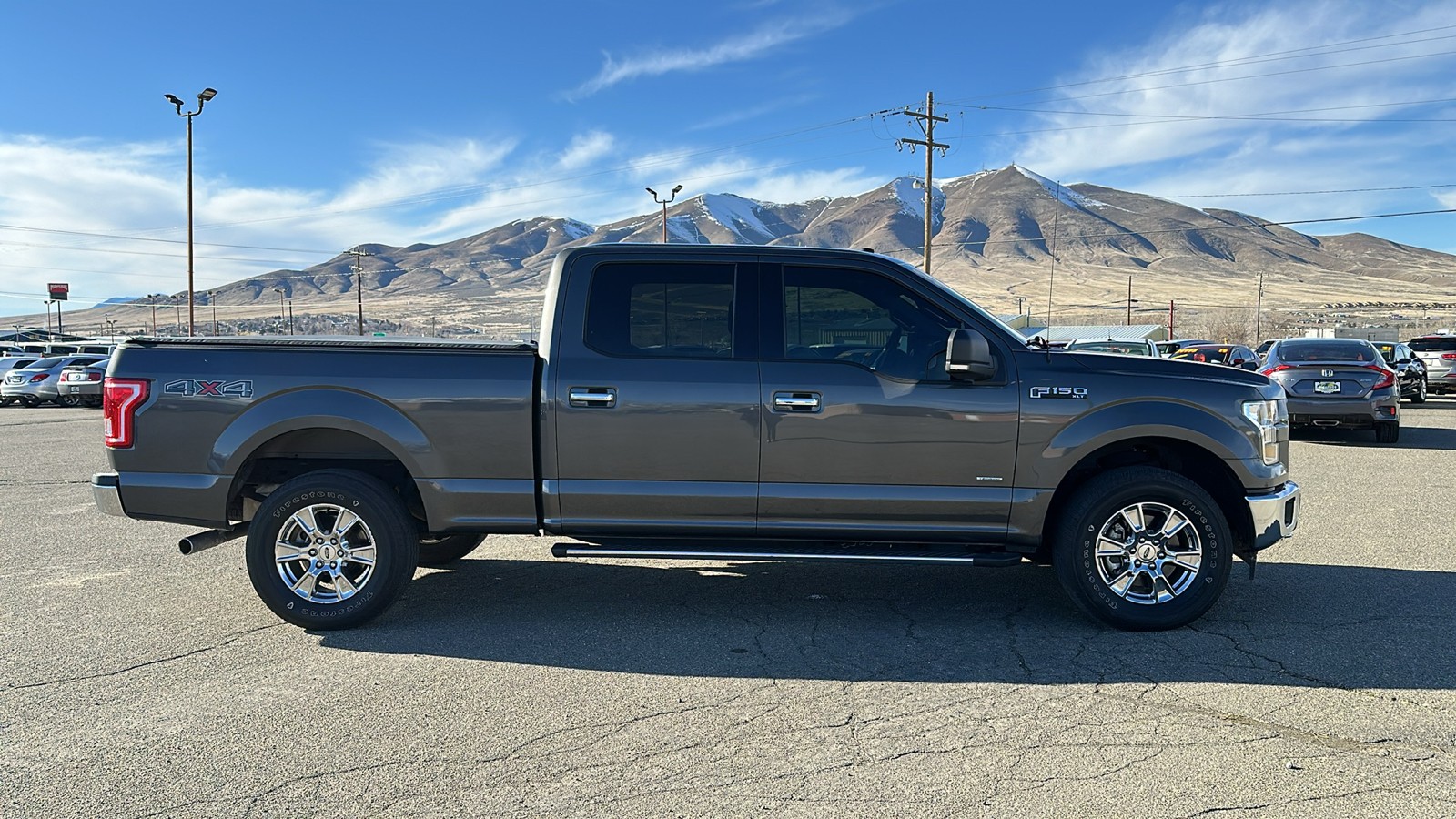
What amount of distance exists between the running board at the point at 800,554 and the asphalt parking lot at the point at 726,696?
1.37 feet

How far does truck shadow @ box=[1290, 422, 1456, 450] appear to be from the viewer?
14.7 m

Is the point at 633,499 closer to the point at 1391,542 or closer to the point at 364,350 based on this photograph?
the point at 364,350

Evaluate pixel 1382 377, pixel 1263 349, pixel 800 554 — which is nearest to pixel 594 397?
pixel 800 554

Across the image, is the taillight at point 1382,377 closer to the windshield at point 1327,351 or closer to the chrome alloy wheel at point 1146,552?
the windshield at point 1327,351

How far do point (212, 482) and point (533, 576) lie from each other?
213cm

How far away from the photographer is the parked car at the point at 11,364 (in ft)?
102

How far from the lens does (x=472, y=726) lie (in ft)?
13.7

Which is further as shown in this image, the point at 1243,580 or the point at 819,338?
the point at 1243,580

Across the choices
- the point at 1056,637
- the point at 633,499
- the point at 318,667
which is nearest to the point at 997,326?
the point at 1056,637

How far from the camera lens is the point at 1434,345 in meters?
24.3

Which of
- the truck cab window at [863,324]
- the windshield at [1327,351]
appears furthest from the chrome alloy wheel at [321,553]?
the windshield at [1327,351]

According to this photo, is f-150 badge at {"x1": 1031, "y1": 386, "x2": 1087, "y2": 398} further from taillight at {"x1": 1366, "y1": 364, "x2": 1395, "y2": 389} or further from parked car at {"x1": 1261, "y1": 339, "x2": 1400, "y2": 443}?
taillight at {"x1": 1366, "y1": 364, "x2": 1395, "y2": 389}

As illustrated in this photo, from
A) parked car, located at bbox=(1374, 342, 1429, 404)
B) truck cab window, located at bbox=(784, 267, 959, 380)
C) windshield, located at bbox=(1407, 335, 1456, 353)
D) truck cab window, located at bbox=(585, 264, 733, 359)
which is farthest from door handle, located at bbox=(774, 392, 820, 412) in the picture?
windshield, located at bbox=(1407, 335, 1456, 353)

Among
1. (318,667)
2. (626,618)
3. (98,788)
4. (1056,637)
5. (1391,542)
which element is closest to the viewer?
(98,788)
